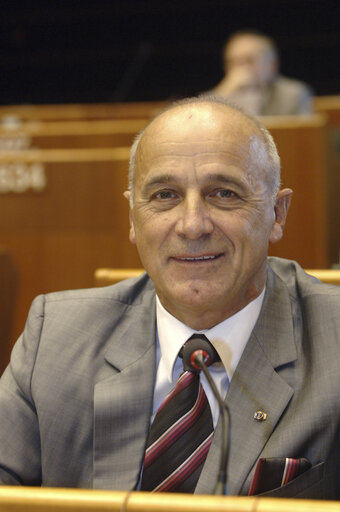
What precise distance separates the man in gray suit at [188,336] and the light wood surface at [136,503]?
50 centimetres

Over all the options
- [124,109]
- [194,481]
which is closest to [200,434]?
[194,481]

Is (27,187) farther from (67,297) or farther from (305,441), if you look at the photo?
(305,441)

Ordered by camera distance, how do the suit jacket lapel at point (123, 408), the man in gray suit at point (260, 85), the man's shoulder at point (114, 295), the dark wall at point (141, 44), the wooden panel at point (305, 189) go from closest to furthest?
the suit jacket lapel at point (123, 408) < the man's shoulder at point (114, 295) < the wooden panel at point (305, 189) < the man in gray suit at point (260, 85) < the dark wall at point (141, 44)

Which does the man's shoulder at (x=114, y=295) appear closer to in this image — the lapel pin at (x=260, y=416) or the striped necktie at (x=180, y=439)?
the striped necktie at (x=180, y=439)

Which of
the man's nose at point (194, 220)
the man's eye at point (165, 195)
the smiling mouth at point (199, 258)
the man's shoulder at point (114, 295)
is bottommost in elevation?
the man's shoulder at point (114, 295)

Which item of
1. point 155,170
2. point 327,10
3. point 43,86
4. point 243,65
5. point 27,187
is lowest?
point 155,170

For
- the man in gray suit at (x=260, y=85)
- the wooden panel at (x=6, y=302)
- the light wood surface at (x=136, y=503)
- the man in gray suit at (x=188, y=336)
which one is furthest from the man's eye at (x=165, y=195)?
the man in gray suit at (x=260, y=85)

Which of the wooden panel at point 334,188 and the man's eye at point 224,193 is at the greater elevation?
the wooden panel at point 334,188

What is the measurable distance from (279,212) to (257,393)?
1.31 ft

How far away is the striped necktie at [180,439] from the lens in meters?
1.30

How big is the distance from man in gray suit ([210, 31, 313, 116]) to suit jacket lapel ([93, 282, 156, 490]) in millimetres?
3456

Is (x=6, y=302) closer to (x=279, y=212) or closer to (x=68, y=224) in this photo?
(x=68, y=224)

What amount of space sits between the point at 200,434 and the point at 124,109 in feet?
17.1

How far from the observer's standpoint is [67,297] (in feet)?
5.21
